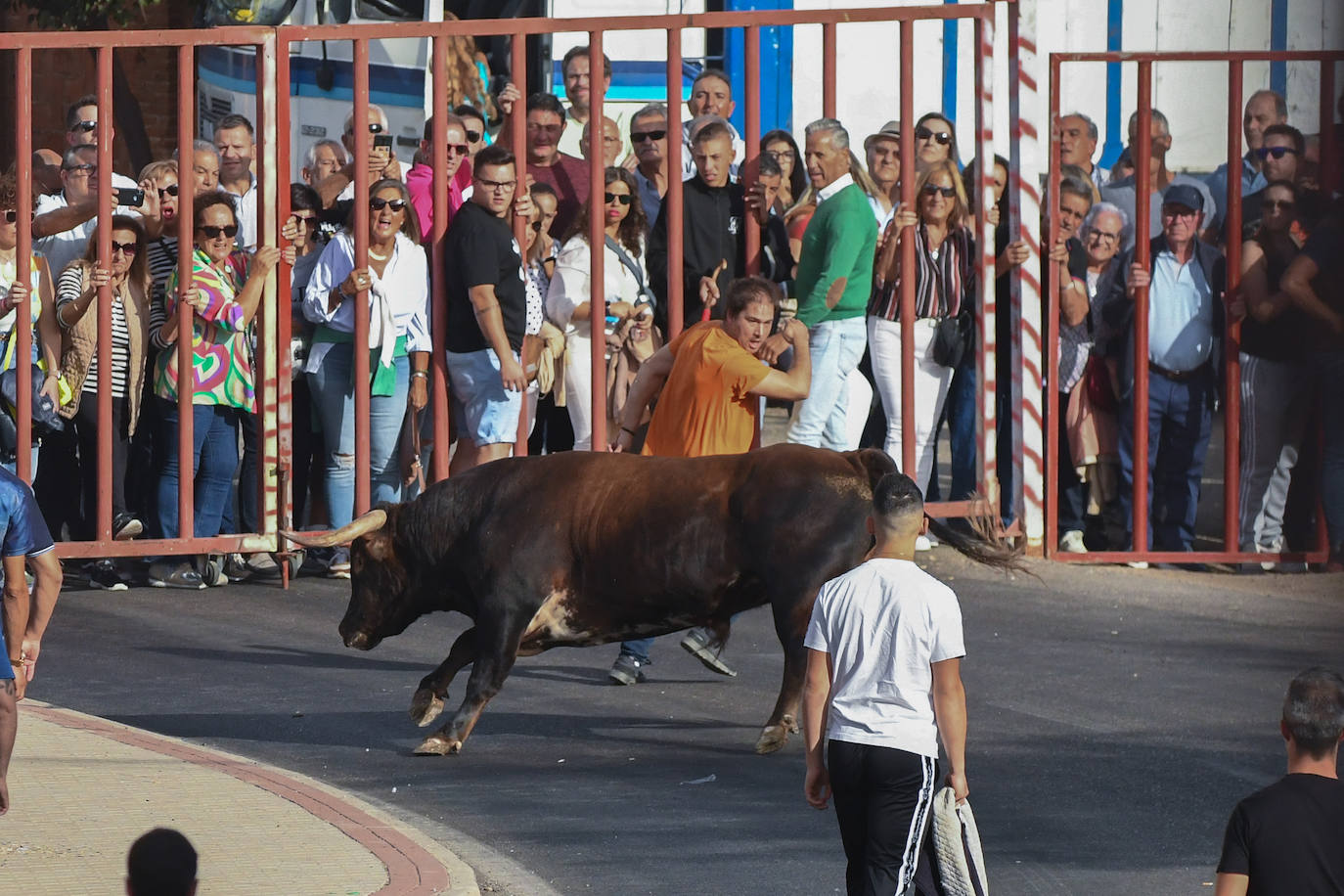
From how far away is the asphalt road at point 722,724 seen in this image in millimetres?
7344

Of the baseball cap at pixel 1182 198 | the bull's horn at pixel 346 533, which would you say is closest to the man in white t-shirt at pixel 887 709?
the bull's horn at pixel 346 533

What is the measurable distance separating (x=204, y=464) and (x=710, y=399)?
3.49m

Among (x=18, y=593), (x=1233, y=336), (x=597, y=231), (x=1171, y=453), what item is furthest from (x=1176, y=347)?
(x=18, y=593)

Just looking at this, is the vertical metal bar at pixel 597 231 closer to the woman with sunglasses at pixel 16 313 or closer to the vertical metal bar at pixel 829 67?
the vertical metal bar at pixel 829 67

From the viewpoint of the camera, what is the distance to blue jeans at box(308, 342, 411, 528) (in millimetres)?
12273

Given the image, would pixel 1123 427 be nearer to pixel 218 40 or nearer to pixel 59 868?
pixel 218 40

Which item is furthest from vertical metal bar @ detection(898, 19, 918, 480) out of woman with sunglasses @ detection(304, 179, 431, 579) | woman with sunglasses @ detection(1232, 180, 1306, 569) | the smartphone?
the smartphone

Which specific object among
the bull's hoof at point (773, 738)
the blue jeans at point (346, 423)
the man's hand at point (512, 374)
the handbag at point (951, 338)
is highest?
the handbag at point (951, 338)

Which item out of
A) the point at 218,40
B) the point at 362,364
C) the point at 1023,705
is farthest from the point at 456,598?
the point at 218,40

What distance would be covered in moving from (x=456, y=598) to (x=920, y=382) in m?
4.29

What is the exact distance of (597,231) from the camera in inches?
480

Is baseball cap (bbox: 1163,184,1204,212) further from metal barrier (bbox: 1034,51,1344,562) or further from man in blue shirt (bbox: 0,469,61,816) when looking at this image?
man in blue shirt (bbox: 0,469,61,816)

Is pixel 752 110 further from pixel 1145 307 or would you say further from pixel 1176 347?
pixel 1176 347

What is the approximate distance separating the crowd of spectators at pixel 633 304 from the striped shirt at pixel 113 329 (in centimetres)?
1
